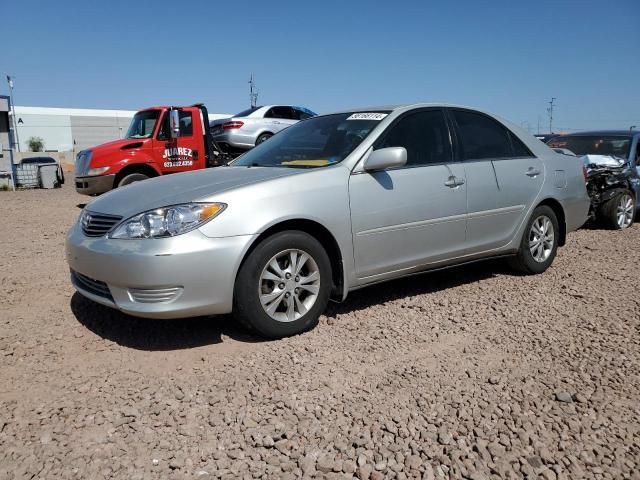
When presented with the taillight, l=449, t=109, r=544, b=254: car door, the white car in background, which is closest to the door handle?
l=449, t=109, r=544, b=254: car door

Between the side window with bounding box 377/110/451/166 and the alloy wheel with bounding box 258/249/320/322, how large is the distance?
3.76ft

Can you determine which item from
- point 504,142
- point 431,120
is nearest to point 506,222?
point 504,142

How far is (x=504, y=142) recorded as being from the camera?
16.5 ft

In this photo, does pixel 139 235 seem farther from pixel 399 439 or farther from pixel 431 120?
pixel 431 120

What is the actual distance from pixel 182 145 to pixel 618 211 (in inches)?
302

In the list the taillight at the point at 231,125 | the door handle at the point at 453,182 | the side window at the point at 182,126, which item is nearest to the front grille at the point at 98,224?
the door handle at the point at 453,182

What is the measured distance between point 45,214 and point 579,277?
937 centimetres

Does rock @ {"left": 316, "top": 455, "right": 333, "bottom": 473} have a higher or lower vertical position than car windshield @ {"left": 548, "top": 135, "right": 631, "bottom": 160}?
lower

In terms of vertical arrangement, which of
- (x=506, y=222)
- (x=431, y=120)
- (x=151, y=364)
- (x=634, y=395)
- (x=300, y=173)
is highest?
(x=431, y=120)

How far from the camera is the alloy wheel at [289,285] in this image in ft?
11.5

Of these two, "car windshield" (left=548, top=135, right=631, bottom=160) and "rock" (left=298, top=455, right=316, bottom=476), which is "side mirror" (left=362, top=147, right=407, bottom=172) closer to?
"rock" (left=298, top=455, right=316, bottom=476)

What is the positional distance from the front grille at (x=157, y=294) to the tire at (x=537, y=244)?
3.28 metres

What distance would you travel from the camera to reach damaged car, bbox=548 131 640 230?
8.20 metres

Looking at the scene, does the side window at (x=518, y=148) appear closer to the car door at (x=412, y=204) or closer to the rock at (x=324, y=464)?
the car door at (x=412, y=204)
